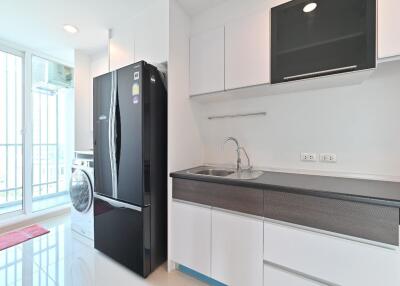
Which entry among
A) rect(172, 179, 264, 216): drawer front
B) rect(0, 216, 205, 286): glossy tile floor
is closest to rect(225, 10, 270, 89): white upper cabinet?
rect(172, 179, 264, 216): drawer front

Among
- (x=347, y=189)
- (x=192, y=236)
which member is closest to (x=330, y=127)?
(x=347, y=189)

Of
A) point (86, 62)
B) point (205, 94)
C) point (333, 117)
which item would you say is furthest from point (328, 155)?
point (86, 62)

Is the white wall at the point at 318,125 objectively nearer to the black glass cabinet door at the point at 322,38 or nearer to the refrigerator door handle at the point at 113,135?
the black glass cabinet door at the point at 322,38

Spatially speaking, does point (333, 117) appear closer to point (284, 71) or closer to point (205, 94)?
point (284, 71)

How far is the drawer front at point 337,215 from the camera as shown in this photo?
39.6 inches

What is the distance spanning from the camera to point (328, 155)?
1637 millimetres

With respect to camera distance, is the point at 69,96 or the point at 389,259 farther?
the point at 69,96

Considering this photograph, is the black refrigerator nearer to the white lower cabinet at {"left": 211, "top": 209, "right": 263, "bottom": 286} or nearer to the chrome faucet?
the white lower cabinet at {"left": 211, "top": 209, "right": 263, "bottom": 286}

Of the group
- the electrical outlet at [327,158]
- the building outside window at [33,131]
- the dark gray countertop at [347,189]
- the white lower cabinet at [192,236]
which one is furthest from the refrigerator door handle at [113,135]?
the building outside window at [33,131]

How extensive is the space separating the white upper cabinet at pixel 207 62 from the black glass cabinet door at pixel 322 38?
482 mm

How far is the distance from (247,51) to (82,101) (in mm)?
2705

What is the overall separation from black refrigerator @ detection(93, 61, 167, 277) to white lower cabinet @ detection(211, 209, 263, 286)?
0.59 metres

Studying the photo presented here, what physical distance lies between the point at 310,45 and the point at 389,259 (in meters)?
1.41

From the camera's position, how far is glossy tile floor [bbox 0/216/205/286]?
167 cm
